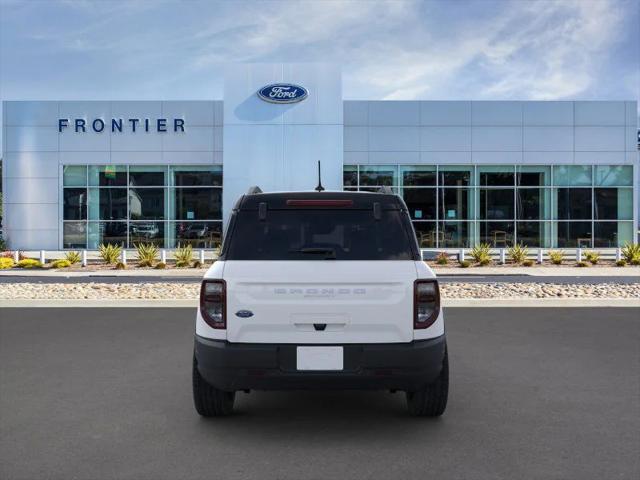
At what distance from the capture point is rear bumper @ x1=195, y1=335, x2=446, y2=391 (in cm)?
434

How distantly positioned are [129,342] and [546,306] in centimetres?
791

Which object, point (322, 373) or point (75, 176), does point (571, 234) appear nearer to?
point (75, 176)

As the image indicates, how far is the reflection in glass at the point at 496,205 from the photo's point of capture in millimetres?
29609

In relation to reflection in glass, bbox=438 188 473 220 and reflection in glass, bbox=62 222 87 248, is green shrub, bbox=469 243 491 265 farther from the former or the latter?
reflection in glass, bbox=62 222 87 248

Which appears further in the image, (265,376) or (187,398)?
(187,398)

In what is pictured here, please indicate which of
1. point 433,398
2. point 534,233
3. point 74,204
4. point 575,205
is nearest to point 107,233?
point 74,204

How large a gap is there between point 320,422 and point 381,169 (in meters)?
25.0

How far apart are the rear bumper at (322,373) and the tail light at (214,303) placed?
167mm

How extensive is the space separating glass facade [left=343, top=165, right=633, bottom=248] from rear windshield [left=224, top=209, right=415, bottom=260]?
24.6 m

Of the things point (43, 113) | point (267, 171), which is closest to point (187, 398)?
point (267, 171)

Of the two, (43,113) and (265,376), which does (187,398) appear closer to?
(265,376)

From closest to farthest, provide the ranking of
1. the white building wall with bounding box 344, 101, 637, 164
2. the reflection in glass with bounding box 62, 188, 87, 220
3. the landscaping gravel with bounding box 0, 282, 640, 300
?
1. the landscaping gravel with bounding box 0, 282, 640, 300
2. the white building wall with bounding box 344, 101, 637, 164
3. the reflection in glass with bounding box 62, 188, 87, 220

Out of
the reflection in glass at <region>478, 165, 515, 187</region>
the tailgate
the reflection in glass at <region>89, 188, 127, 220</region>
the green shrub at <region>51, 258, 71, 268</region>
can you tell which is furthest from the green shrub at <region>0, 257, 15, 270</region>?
the tailgate

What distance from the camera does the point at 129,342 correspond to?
8500mm
